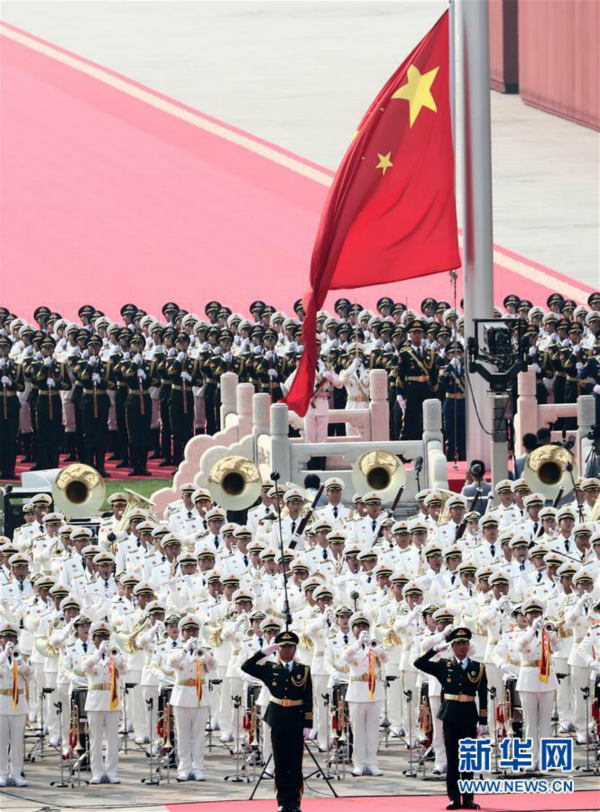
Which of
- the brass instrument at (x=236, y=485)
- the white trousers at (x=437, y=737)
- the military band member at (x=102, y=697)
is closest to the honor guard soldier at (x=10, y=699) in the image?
the military band member at (x=102, y=697)

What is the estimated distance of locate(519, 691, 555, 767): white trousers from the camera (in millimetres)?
25127

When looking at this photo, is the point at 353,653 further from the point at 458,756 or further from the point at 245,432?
the point at 245,432

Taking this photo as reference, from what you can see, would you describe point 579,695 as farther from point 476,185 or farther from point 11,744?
point 476,185

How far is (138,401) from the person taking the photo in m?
35.2

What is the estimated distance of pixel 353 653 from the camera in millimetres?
25297

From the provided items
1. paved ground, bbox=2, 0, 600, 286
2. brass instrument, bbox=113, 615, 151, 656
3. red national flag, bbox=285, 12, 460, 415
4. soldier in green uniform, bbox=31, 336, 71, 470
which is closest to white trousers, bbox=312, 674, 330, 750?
brass instrument, bbox=113, 615, 151, 656

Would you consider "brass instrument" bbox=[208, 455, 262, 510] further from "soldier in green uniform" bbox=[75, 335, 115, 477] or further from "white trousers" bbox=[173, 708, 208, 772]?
"soldier in green uniform" bbox=[75, 335, 115, 477]

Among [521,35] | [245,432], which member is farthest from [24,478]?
[521,35]

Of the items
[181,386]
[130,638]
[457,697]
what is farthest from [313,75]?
[457,697]

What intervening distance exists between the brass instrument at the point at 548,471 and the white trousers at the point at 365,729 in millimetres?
5196

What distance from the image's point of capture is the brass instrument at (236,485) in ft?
98.0

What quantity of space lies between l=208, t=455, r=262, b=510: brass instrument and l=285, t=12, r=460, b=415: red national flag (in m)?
2.63

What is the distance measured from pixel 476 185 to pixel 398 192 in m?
1.99

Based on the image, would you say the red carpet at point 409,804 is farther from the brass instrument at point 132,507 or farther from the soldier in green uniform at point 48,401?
the soldier in green uniform at point 48,401
